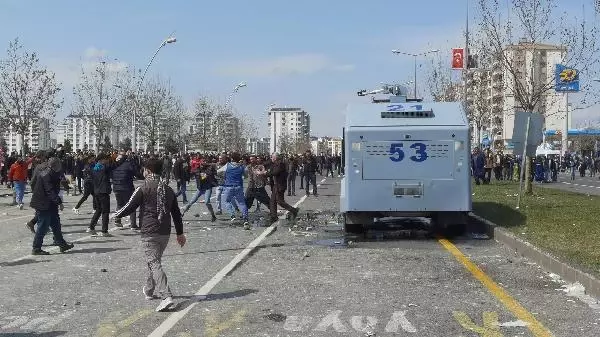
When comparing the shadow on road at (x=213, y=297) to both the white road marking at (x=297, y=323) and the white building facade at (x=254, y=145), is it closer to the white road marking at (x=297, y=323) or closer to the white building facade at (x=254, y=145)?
the white road marking at (x=297, y=323)

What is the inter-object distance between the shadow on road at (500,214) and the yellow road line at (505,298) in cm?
403

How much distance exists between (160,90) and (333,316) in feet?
200

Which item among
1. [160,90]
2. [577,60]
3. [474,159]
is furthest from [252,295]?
[160,90]

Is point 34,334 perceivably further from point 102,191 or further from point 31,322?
point 102,191

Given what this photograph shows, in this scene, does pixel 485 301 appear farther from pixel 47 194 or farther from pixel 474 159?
pixel 474 159

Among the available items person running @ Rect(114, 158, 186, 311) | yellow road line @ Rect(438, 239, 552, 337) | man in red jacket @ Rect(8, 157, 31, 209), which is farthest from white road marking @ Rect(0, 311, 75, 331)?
man in red jacket @ Rect(8, 157, 31, 209)

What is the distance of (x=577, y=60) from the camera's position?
26.3 meters

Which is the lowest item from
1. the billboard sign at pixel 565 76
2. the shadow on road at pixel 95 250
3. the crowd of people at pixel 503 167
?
the shadow on road at pixel 95 250

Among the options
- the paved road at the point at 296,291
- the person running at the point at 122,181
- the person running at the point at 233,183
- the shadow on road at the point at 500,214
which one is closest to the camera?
the paved road at the point at 296,291

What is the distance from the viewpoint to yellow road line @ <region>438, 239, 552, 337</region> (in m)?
6.90

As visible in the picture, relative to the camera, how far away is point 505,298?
8.44 m

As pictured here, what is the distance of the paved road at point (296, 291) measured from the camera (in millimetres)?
7023

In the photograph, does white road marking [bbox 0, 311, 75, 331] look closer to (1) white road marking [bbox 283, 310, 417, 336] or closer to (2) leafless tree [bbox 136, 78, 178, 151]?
(1) white road marking [bbox 283, 310, 417, 336]

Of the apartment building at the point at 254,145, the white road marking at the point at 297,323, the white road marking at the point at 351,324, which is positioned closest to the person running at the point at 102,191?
the white road marking at the point at 297,323
